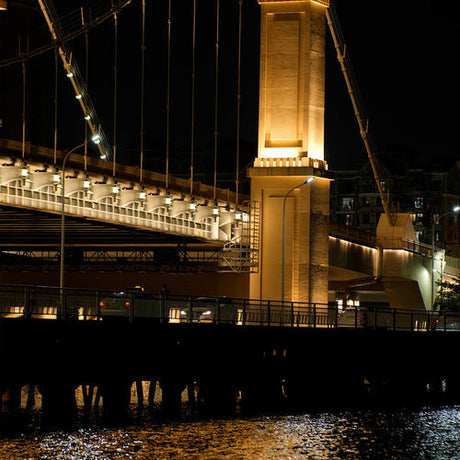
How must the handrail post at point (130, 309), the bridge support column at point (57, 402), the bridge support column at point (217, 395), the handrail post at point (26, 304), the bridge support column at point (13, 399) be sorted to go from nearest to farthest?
1. the bridge support column at point (57, 402)
2. the handrail post at point (26, 304)
3. the bridge support column at point (13, 399)
4. the handrail post at point (130, 309)
5. the bridge support column at point (217, 395)

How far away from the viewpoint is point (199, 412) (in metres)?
42.6

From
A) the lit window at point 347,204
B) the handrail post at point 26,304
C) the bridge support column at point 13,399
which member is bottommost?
the bridge support column at point 13,399

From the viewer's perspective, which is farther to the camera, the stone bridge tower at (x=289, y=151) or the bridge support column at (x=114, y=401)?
the stone bridge tower at (x=289, y=151)

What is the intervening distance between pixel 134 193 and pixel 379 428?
24.8 meters

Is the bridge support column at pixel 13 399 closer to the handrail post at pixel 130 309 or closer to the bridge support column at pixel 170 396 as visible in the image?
the handrail post at pixel 130 309

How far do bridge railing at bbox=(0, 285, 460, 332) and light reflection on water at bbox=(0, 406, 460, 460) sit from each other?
3.65m

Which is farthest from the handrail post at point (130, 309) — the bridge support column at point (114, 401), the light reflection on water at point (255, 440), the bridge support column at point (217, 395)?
the bridge support column at point (217, 395)

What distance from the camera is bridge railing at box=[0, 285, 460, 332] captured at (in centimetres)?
3685

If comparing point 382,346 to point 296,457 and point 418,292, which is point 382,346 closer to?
point 296,457

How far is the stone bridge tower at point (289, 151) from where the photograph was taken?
68.4m

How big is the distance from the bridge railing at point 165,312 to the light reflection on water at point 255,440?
3648 mm

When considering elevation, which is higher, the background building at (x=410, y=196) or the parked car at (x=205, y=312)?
the background building at (x=410, y=196)

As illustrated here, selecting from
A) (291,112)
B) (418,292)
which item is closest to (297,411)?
(291,112)

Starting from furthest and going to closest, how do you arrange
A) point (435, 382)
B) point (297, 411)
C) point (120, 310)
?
point (435, 382) → point (297, 411) → point (120, 310)
